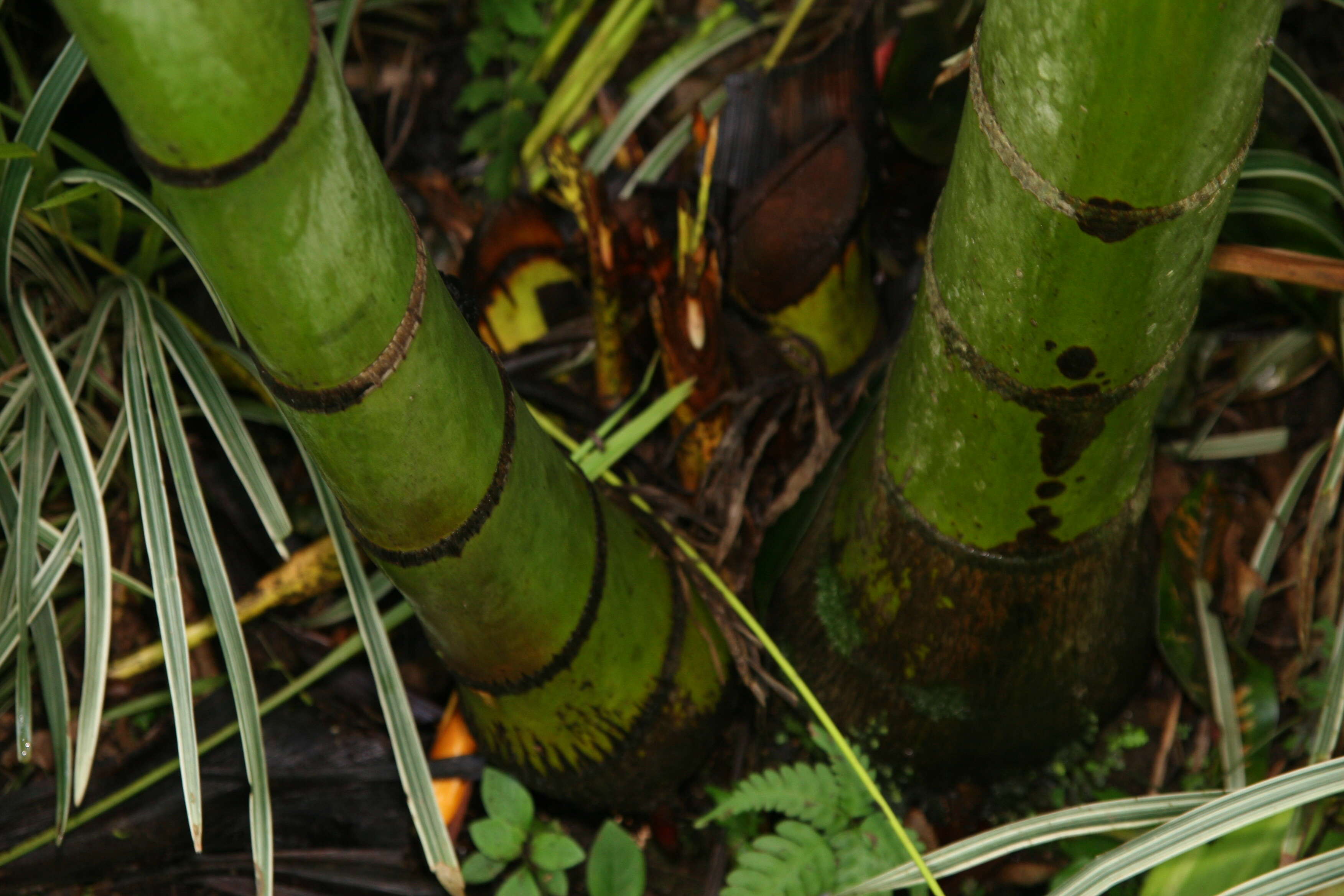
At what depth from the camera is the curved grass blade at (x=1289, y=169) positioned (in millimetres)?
1102

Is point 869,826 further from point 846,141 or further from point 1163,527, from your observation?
point 846,141

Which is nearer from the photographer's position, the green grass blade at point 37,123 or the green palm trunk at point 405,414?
the green palm trunk at point 405,414

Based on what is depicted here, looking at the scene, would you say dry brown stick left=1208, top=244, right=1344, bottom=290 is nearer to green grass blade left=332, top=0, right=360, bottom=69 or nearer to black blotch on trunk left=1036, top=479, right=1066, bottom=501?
black blotch on trunk left=1036, top=479, right=1066, bottom=501

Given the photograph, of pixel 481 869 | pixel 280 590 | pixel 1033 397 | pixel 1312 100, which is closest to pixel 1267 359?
pixel 1312 100

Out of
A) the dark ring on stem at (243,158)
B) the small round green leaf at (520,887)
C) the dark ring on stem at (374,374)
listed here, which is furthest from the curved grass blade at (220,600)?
the dark ring on stem at (243,158)

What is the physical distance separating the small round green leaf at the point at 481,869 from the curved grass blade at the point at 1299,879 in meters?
0.67

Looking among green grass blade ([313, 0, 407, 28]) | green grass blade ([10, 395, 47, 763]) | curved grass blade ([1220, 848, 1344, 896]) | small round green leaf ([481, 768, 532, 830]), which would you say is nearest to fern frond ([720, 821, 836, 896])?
small round green leaf ([481, 768, 532, 830])

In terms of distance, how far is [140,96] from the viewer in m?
0.43

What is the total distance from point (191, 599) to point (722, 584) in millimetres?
683

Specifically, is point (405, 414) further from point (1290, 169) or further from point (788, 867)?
point (1290, 169)

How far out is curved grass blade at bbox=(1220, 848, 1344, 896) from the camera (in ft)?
2.76

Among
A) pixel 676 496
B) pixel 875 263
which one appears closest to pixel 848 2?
pixel 875 263

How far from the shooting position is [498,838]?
3.35 ft

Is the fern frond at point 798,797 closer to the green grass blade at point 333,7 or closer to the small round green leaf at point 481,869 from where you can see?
the small round green leaf at point 481,869
